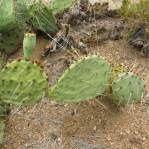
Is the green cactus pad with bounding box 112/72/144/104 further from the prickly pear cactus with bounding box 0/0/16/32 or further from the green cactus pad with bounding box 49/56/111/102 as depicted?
the prickly pear cactus with bounding box 0/0/16/32

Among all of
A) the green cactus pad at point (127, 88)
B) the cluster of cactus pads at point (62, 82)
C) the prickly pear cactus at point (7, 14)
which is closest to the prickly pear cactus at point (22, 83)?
the cluster of cactus pads at point (62, 82)

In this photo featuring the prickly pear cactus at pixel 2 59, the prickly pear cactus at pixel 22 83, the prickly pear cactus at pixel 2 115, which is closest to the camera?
the prickly pear cactus at pixel 22 83

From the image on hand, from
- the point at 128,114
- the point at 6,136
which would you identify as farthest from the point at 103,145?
the point at 6,136

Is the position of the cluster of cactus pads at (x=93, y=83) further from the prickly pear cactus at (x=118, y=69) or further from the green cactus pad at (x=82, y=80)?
the prickly pear cactus at (x=118, y=69)

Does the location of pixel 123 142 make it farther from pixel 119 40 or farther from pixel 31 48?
pixel 119 40

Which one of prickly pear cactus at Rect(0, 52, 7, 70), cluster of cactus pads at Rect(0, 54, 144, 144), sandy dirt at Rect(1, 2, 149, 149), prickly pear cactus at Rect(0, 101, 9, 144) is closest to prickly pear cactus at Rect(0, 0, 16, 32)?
prickly pear cactus at Rect(0, 52, 7, 70)

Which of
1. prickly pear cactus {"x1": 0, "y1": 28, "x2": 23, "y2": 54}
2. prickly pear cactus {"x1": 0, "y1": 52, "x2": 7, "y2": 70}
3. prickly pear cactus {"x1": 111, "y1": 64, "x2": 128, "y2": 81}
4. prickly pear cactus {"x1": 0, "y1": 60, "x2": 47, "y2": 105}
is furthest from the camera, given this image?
prickly pear cactus {"x1": 0, "y1": 28, "x2": 23, "y2": 54}
